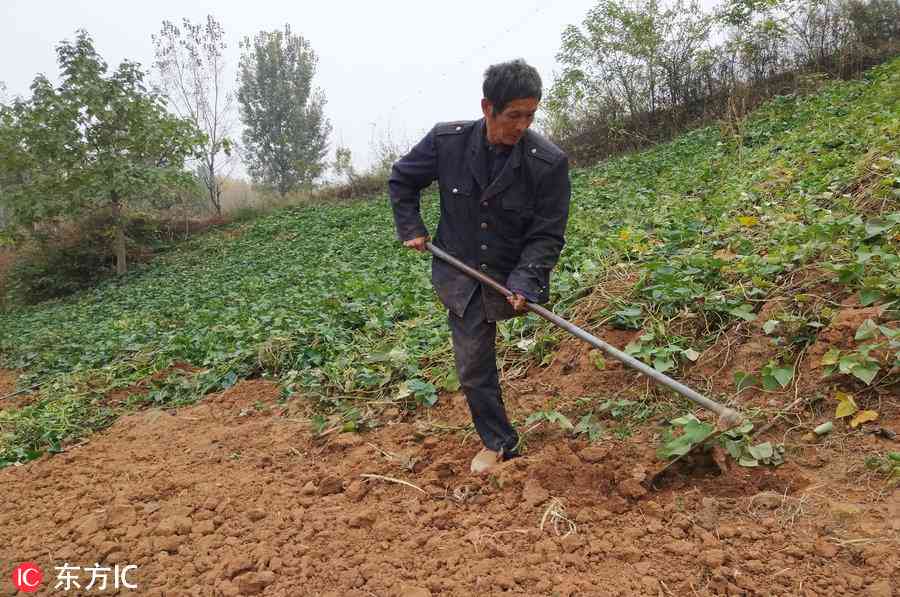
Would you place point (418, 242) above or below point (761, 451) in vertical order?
above

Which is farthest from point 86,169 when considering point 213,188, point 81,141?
point 213,188

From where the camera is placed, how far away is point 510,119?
7.07ft

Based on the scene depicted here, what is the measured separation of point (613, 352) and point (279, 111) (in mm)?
25367

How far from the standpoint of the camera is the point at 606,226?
6.45 m

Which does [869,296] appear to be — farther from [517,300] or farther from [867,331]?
[517,300]

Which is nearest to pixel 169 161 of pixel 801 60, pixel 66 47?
pixel 66 47

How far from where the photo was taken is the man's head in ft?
6.78

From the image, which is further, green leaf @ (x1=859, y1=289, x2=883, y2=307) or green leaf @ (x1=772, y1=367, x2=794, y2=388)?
green leaf @ (x1=859, y1=289, x2=883, y2=307)

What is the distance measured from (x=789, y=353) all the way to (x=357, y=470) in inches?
77.6

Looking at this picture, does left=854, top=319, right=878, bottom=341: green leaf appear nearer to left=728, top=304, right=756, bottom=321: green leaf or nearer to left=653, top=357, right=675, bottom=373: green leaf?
left=728, top=304, right=756, bottom=321: green leaf

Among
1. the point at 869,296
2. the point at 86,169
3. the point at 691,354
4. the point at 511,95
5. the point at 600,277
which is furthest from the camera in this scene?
the point at 86,169

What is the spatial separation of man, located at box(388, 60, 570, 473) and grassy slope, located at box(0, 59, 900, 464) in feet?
3.12

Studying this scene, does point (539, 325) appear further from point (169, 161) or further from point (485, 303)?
point (169, 161)

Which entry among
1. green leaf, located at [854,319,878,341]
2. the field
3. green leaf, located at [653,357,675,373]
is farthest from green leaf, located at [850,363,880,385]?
green leaf, located at [653,357,675,373]
